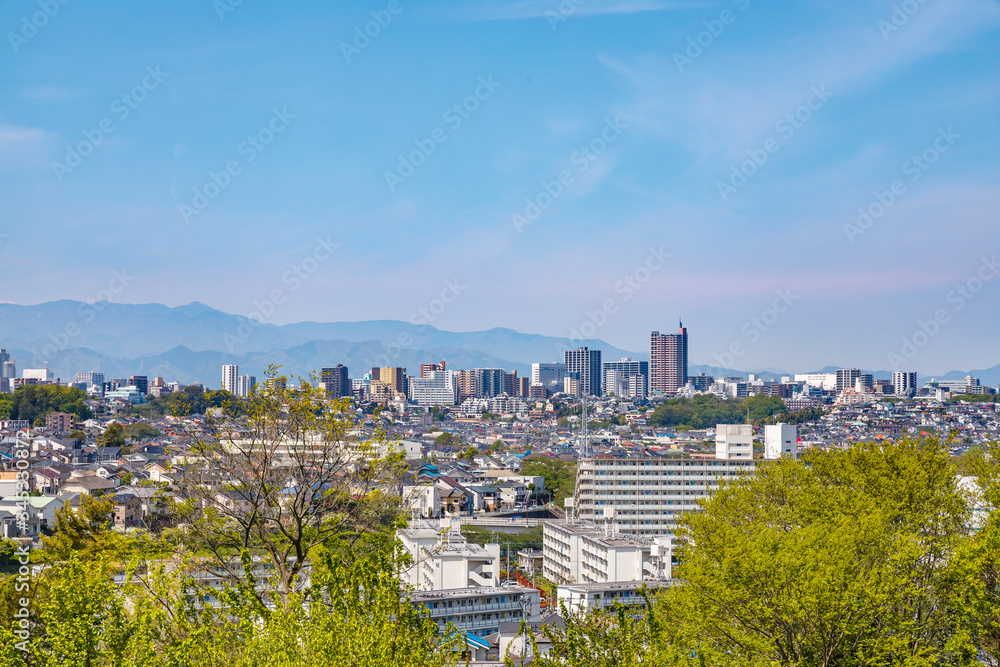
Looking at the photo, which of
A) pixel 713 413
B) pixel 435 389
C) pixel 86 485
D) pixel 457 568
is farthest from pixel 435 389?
pixel 457 568

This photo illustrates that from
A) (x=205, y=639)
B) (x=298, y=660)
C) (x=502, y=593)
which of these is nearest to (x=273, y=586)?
(x=205, y=639)

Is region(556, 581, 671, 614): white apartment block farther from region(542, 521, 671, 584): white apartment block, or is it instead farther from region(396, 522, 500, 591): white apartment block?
region(542, 521, 671, 584): white apartment block

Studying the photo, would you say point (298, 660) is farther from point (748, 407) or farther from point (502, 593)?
point (748, 407)

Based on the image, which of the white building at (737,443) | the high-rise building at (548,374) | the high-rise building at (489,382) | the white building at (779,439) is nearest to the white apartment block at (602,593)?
the white building at (737,443)

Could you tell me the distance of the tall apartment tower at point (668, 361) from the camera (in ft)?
327

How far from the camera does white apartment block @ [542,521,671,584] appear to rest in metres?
13.6

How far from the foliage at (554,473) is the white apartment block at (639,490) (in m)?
6.01

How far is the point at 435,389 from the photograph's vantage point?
93.7 meters

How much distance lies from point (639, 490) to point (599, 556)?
698 centimetres

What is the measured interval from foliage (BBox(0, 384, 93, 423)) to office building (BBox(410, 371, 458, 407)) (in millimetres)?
51898

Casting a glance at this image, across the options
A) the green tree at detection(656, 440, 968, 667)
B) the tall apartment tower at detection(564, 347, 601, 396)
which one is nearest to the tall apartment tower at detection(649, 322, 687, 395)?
the tall apartment tower at detection(564, 347, 601, 396)

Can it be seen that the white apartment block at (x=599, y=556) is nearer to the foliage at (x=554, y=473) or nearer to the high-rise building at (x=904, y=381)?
the foliage at (x=554, y=473)

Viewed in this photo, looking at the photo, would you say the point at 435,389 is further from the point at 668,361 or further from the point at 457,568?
the point at 457,568

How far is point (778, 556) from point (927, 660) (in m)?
0.98
